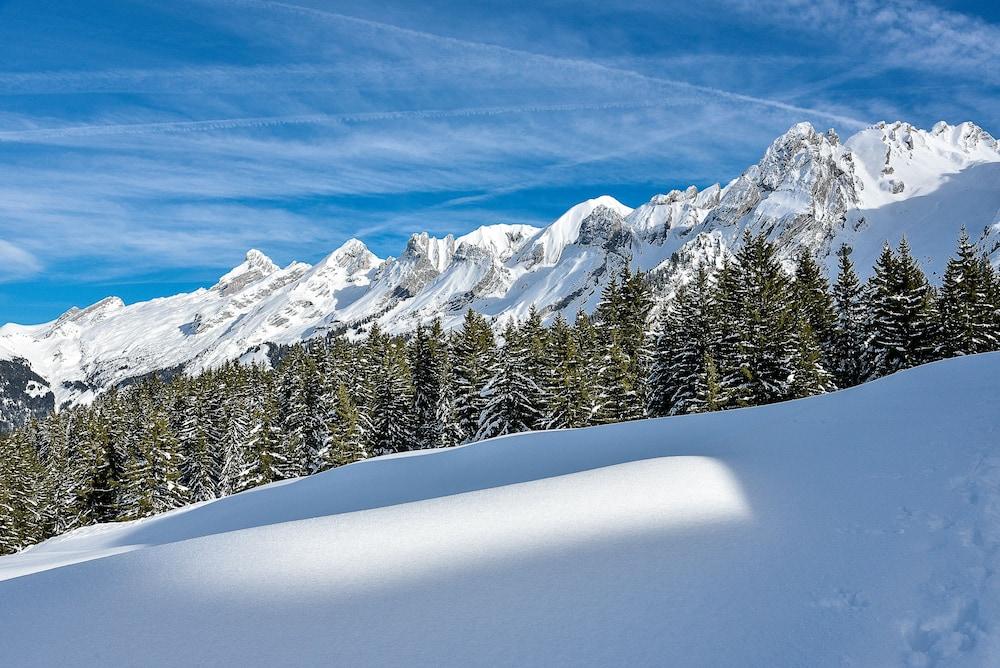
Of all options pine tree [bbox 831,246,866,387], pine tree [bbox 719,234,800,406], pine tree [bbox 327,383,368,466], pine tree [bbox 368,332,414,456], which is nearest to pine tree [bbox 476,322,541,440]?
pine tree [bbox 327,383,368,466]

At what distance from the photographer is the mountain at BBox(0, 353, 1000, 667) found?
5293 millimetres

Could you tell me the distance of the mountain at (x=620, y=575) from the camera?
5.29 meters

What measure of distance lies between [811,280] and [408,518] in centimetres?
4286

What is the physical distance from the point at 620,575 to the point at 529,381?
26.0m

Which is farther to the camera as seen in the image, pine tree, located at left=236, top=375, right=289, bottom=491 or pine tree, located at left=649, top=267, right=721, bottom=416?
A: pine tree, located at left=236, top=375, right=289, bottom=491

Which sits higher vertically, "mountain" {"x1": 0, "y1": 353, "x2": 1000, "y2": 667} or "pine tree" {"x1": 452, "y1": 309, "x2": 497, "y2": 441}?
"pine tree" {"x1": 452, "y1": 309, "x2": 497, "y2": 441}

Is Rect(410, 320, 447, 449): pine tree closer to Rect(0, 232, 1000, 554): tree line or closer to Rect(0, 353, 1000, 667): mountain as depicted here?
Rect(0, 232, 1000, 554): tree line

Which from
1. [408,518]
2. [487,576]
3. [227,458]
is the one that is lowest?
[487,576]

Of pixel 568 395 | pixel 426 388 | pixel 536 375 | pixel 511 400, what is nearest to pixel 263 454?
pixel 426 388

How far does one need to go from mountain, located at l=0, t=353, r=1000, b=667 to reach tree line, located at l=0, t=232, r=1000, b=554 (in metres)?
18.9

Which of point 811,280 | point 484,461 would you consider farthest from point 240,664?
point 811,280

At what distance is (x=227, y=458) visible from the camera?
1516 inches

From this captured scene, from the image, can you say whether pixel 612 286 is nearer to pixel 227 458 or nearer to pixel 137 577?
pixel 227 458

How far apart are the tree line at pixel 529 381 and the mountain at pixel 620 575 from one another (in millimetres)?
18867
